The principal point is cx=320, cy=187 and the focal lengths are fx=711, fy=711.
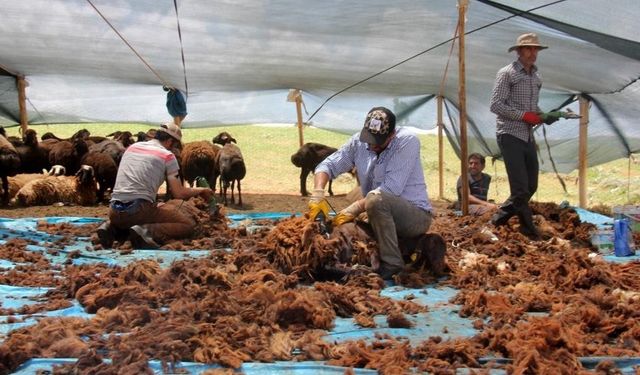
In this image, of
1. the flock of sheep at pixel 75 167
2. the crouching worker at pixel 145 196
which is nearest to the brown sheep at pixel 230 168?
the flock of sheep at pixel 75 167

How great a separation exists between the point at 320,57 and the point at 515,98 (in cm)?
367

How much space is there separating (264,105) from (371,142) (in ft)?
27.8

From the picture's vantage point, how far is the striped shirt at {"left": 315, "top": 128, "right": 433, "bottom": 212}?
5375mm

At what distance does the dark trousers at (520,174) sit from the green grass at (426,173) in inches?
212

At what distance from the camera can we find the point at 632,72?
30.3 feet

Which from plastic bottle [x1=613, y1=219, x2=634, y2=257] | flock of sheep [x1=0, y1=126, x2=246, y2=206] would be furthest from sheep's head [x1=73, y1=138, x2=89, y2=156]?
plastic bottle [x1=613, y1=219, x2=634, y2=257]

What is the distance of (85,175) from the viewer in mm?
10758

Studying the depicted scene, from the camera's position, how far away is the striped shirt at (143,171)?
6895mm

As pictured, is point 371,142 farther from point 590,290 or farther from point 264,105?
point 264,105

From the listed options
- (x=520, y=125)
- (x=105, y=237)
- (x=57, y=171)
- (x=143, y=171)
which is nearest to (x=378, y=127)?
(x=520, y=125)

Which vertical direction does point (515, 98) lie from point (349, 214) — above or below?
above

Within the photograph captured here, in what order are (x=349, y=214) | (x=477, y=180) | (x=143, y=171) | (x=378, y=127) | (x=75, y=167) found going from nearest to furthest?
(x=378, y=127) → (x=349, y=214) → (x=143, y=171) → (x=477, y=180) → (x=75, y=167)

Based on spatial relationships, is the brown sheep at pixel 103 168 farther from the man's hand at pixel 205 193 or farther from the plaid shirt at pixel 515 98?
the plaid shirt at pixel 515 98

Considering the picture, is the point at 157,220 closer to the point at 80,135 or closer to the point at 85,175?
the point at 85,175
